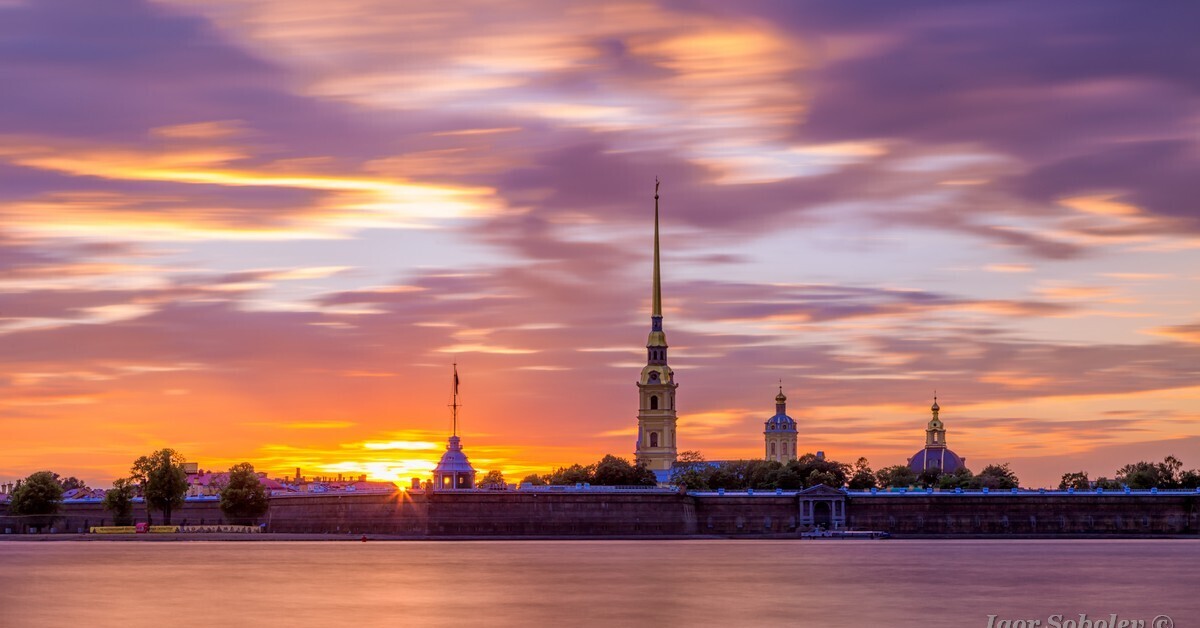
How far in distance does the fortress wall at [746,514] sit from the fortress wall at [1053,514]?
1106cm

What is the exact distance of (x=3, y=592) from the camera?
2928 inches

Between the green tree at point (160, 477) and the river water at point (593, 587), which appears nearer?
the river water at point (593, 587)

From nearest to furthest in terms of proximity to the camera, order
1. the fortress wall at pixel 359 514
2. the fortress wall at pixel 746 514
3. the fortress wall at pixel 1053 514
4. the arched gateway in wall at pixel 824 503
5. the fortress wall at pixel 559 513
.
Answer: the fortress wall at pixel 559 513 < the fortress wall at pixel 359 514 < the fortress wall at pixel 1053 514 < the fortress wall at pixel 746 514 < the arched gateway in wall at pixel 824 503

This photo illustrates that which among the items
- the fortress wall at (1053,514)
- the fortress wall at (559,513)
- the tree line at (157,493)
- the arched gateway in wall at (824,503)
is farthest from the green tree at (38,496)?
the fortress wall at (1053,514)

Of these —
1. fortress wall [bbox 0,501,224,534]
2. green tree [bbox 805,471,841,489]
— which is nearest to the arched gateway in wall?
green tree [bbox 805,471,841,489]

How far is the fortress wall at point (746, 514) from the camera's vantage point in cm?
16788

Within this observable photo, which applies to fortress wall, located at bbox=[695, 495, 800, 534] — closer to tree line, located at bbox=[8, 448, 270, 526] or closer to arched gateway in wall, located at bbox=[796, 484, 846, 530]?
arched gateway in wall, located at bbox=[796, 484, 846, 530]

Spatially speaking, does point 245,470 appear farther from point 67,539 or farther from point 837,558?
point 837,558

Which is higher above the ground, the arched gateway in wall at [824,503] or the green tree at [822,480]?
the green tree at [822,480]

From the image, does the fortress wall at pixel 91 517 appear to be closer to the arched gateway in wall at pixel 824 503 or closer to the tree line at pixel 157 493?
the tree line at pixel 157 493

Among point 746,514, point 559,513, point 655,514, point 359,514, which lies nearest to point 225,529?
point 359,514

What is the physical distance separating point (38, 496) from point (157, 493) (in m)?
17.8

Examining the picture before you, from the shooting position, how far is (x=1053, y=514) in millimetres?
165250

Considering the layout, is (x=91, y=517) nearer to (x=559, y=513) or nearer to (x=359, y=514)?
(x=359, y=514)
